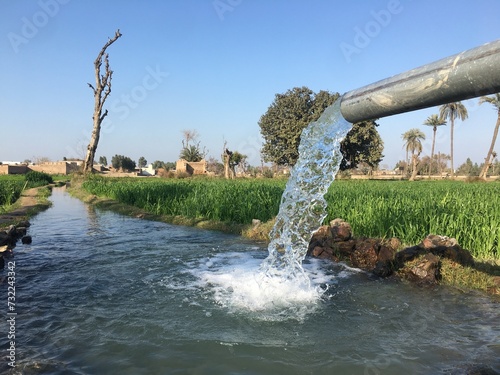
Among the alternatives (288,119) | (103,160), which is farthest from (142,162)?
(288,119)

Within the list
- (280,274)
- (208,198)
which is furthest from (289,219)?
(208,198)

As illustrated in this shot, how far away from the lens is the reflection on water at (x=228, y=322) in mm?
3221

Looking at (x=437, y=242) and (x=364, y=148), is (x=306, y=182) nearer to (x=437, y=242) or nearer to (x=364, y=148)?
(x=437, y=242)

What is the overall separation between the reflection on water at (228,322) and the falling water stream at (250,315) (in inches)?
0.6

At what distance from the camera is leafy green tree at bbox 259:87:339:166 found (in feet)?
125

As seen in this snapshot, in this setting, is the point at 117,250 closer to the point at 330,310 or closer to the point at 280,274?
the point at 280,274

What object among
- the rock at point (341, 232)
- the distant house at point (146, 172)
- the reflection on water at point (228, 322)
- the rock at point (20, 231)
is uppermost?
the distant house at point (146, 172)

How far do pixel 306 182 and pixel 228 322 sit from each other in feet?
8.13

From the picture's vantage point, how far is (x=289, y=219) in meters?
6.30

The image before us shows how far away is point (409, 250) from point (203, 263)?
137 inches

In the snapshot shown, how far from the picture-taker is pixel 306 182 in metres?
5.70

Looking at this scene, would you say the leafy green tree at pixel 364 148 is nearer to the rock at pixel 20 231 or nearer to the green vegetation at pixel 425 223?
the green vegetation at pixel 425 223

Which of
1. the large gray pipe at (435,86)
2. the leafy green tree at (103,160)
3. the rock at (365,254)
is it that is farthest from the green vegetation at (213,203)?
the leafy green tree at (103,160)

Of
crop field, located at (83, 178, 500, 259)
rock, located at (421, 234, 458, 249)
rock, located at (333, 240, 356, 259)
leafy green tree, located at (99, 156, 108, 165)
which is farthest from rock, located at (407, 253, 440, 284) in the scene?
leafy green tree, located at (99, 156, 108, 165)
